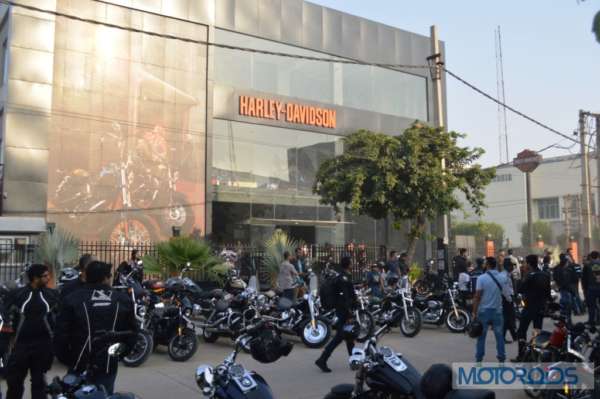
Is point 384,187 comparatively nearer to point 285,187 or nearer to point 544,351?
point 285,187

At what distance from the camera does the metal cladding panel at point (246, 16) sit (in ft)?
81.1

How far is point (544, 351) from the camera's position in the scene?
6.79m

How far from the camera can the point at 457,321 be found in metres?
13.3

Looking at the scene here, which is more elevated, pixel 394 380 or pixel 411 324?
pixel 394 380

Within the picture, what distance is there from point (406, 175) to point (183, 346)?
11.1 m

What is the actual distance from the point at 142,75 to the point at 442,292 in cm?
1422

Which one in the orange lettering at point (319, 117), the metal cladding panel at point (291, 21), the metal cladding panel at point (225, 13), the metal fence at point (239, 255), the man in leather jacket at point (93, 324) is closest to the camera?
the man in leather jacket at point (93, 324)

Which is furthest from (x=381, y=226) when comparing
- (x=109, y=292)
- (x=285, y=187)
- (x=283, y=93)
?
(x=109, y=292)

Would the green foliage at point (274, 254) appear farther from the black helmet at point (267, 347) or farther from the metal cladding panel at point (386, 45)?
A: the metal cladding panel at point (386, 45)

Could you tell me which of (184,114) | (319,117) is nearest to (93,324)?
(184,114)

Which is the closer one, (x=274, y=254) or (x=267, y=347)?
(x=267, y=347)

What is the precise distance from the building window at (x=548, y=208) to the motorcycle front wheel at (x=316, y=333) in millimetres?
76363

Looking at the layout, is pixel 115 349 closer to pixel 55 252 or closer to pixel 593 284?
pixel 55 252

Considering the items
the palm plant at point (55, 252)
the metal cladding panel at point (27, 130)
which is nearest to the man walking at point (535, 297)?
the palm plant at point (55, 252)
